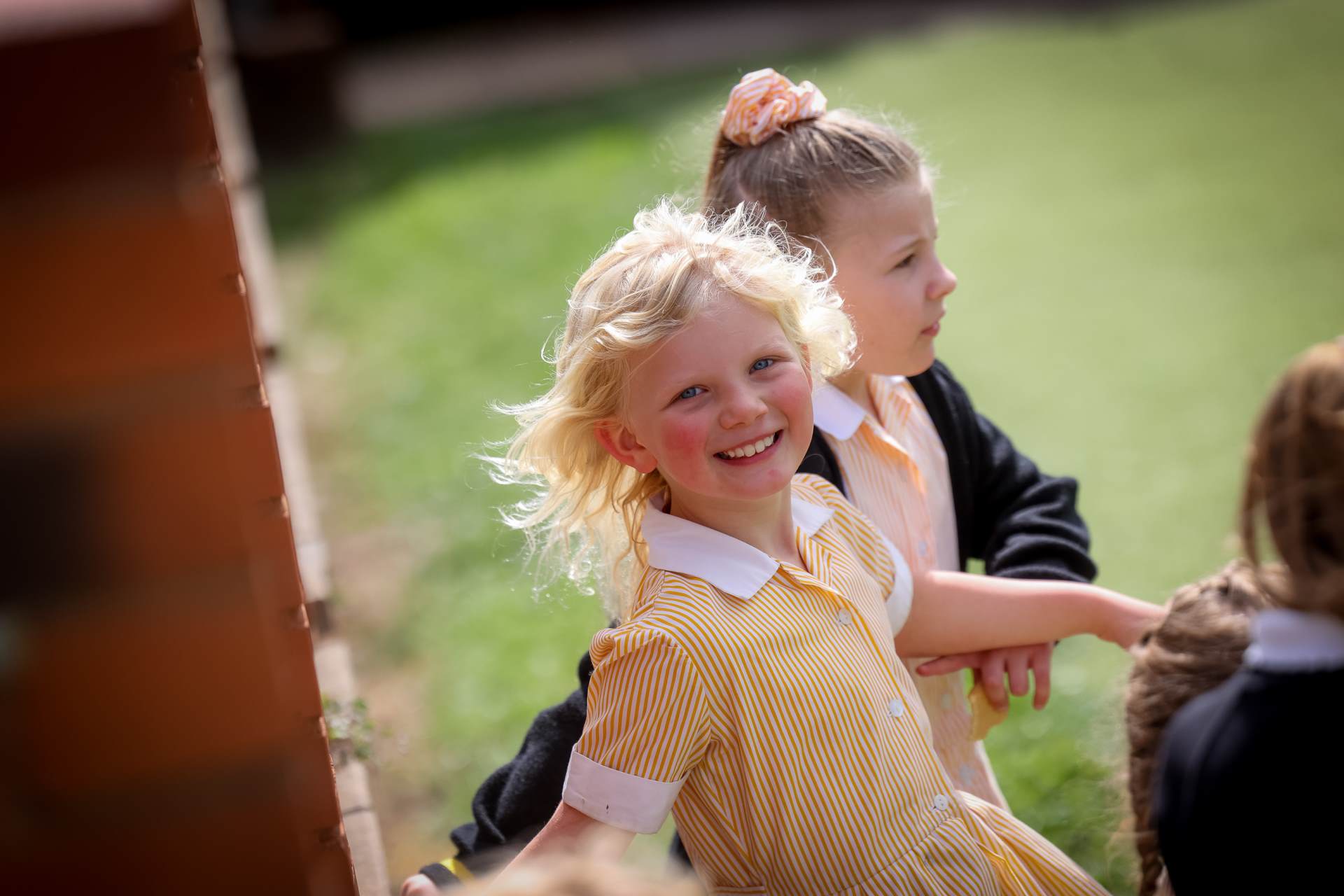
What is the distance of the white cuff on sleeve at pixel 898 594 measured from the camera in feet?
6.03

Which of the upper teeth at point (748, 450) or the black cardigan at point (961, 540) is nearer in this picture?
the upper teeth at point (748, 450)

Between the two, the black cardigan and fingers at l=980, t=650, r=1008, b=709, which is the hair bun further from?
fingers at l=980, t=650, r=1008, b=709

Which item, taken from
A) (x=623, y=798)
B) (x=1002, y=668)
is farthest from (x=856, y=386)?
(x=623, y=798)

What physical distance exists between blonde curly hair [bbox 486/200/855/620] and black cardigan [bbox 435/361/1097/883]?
0.20 m

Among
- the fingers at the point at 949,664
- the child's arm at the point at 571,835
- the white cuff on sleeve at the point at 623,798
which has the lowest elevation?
the fingers at the point at 949,664

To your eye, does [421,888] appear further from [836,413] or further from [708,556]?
[836,413]

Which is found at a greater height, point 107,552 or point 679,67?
point 679,67

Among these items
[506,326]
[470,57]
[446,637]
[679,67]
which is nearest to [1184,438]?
[446,637]

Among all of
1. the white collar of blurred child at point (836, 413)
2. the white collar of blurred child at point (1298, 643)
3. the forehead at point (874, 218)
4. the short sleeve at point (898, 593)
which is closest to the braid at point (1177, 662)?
the white collar of blurred child at point (1298, 643)

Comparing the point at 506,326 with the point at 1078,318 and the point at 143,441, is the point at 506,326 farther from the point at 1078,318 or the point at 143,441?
the point at 143,441

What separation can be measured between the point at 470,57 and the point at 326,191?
3732 mm

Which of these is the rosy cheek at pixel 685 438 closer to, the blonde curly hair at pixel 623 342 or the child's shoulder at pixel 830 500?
the blonde curly hair at pixel 623 342

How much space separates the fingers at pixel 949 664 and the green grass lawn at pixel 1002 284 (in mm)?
294

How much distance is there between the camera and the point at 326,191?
8.54 meters
